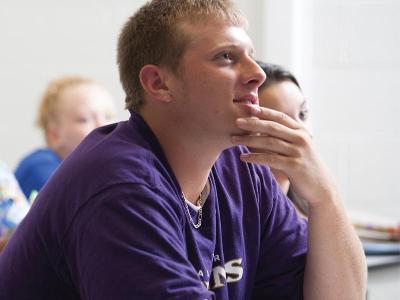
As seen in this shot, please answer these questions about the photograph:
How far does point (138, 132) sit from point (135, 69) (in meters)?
0.15

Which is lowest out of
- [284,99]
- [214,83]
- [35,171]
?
[35,171]

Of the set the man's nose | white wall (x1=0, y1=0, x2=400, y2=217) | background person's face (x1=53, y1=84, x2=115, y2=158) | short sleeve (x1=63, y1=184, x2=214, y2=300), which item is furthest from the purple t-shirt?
white wall (x1=0, y1=0, x2=400, y2=217)

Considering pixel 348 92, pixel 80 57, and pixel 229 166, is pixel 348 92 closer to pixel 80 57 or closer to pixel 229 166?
pixel 80 57

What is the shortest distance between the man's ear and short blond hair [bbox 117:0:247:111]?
2cm

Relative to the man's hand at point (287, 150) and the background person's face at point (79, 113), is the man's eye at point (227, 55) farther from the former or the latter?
the background person's face at point (79, 113)

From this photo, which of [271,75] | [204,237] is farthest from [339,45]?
[204,237]

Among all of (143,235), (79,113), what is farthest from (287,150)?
(79,113)

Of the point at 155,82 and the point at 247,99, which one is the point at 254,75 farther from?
the point at 155,82

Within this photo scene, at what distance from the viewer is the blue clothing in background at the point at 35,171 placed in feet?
9.00

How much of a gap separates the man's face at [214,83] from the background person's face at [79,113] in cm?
180

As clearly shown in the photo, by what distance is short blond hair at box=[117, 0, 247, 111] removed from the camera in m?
1.30

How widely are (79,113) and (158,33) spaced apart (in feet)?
5.91

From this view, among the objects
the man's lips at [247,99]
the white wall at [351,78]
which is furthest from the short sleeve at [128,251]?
the white wall at [351,78]

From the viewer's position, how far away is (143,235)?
107 centimetres
